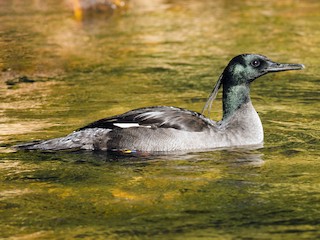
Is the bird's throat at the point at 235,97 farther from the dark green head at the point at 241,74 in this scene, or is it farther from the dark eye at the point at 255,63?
the dark eye at the point at 255,63

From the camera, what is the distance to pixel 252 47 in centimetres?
1891

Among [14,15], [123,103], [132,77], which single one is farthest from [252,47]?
[14,15]

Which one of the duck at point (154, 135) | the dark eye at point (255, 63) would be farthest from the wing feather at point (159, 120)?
the dark eye at point (255, 63)

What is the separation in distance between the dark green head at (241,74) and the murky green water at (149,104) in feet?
2.14

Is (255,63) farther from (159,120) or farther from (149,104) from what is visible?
(149,104)

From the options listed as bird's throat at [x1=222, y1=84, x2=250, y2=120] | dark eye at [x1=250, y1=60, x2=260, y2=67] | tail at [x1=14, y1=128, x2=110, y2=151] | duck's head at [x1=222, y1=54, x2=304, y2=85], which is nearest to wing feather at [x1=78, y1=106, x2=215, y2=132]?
tail at [x1=14, y1=128, x2=110, y2=151]

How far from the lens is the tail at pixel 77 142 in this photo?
34.4 feet

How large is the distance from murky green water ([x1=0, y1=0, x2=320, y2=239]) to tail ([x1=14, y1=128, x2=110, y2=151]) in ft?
0.44

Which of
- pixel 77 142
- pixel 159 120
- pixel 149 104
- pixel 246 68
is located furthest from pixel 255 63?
pixel 149 104

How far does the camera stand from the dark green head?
36.4 feet

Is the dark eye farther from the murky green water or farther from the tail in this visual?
the tail

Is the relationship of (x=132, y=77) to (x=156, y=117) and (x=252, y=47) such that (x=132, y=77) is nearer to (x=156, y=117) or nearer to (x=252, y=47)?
(x=252, y=47)

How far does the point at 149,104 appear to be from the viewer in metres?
13.4

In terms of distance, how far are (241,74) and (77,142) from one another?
7.22 ft
